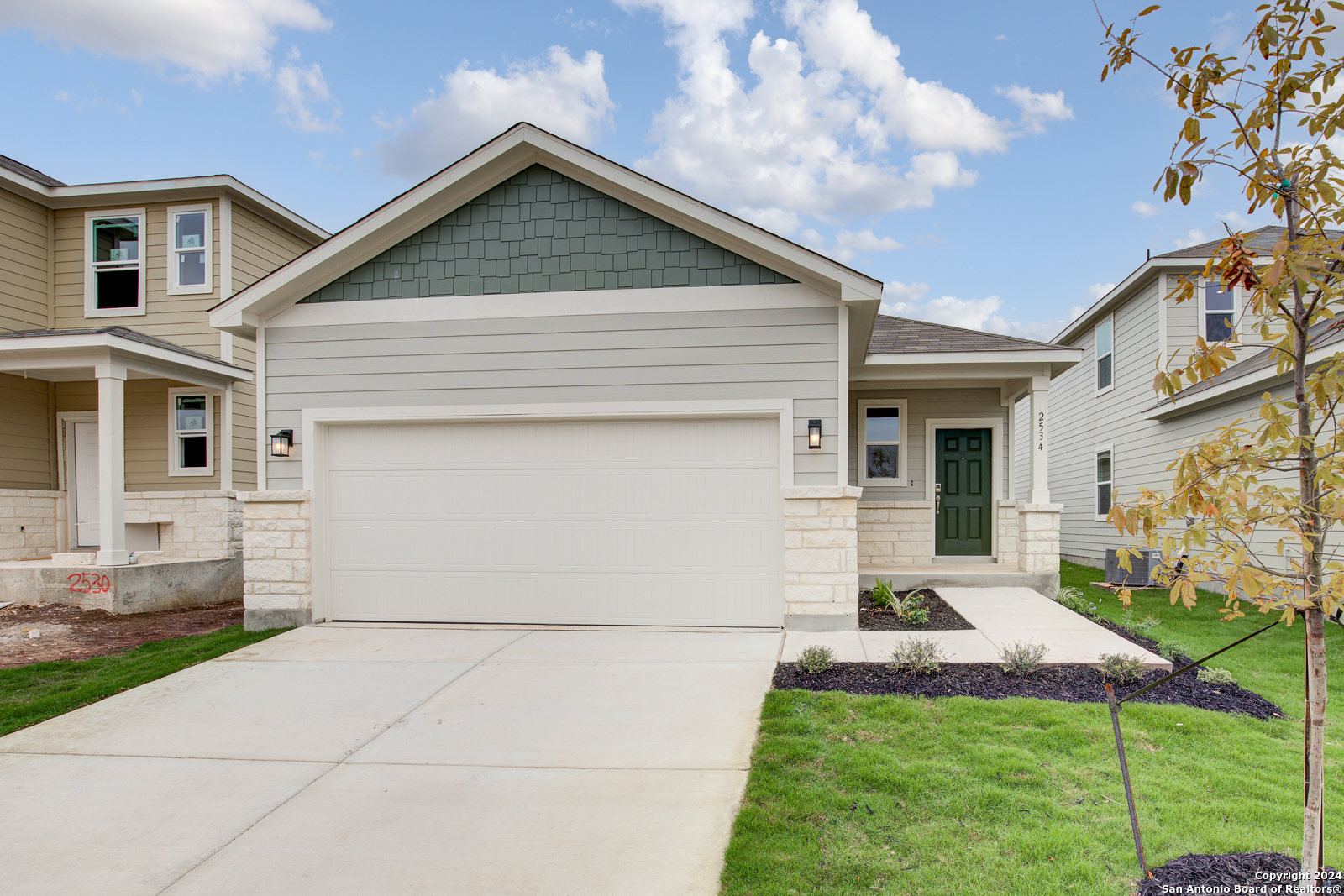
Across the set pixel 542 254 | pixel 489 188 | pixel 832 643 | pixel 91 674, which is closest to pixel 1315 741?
pixel 832 643

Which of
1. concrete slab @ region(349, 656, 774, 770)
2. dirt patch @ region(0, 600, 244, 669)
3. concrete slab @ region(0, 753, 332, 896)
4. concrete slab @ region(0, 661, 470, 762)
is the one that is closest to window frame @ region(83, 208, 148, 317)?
dirt patch @ region(0, 600, 244, 669)

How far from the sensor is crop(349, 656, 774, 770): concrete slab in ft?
13.7

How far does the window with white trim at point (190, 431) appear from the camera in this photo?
1151 cm

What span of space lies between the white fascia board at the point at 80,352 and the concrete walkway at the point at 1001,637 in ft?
28.0

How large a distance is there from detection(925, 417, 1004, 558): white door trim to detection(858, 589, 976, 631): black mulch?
103 inches

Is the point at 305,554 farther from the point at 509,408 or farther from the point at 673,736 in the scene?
the point at 673,736

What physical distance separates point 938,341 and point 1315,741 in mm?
8322

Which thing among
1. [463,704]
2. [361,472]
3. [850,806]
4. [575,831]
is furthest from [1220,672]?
[361,472]

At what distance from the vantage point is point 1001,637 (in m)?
6.64

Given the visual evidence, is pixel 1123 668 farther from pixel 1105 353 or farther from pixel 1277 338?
pixel 1105 353

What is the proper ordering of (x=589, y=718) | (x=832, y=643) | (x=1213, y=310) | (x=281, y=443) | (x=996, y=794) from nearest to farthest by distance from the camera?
(x=996, y=794) < (x=589, y=718) < (x=832, y=643) < (x=281, y=443) < (x=1213, y=310)

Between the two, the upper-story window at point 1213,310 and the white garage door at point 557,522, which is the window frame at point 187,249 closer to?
the white garage door at point 557,522

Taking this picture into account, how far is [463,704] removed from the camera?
16.8ft

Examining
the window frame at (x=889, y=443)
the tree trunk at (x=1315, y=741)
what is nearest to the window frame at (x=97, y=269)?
the window frame at (x=889, y=443)
